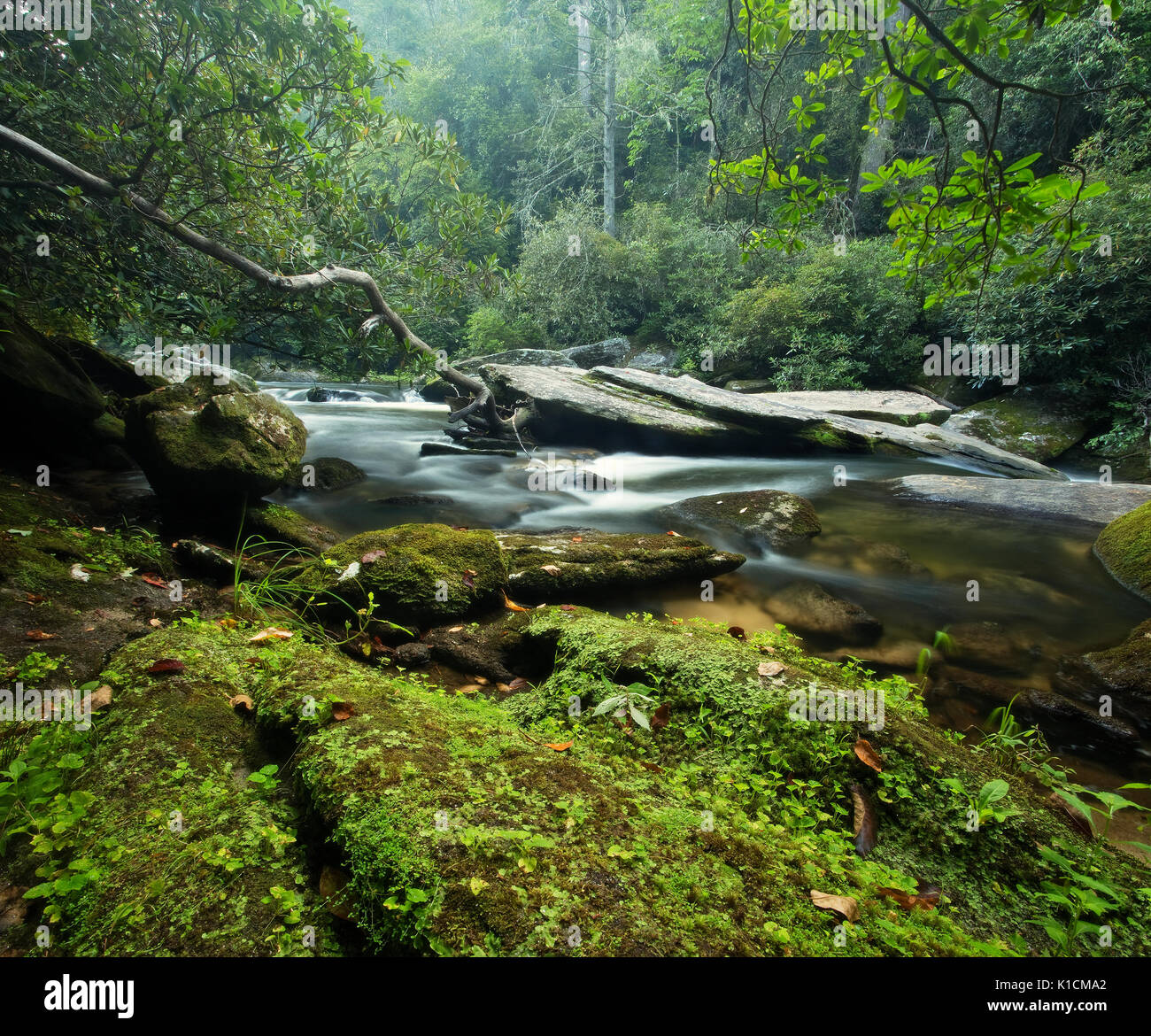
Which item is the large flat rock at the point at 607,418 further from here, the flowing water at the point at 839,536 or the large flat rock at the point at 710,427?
the flowing water at the point at 839,536

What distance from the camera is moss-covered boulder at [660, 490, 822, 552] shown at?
23.3 feet

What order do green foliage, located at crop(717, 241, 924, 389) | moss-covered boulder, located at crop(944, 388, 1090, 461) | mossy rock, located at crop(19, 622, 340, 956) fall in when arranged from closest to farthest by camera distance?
mossy rock, located at crop(19, 622, 340, 956)
moss-covered boulder, located at crop(944, 388, 1090, 461)
green foliage, located at crop(717, 241, 924, 389)

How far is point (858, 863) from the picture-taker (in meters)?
1.94

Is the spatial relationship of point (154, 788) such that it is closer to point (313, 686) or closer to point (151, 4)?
point (313, 686)

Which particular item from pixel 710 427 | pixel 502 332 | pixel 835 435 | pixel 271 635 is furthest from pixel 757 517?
pixel 502 332

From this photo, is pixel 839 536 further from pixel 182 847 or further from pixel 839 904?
pixel 182 847

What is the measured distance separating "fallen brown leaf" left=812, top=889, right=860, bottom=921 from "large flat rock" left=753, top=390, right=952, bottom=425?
12.2 metres

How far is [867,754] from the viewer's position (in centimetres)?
240

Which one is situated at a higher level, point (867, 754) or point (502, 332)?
point (502, 332)

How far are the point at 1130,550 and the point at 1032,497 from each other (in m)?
2.33

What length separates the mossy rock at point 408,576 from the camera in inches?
160

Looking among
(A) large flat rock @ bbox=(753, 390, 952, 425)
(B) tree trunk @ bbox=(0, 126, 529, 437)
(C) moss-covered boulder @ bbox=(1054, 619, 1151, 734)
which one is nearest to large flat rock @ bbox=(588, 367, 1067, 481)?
(A) large flat rock @ bbox=(753, 390, 952, 425)

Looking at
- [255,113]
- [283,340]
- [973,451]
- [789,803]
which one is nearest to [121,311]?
[283,340]

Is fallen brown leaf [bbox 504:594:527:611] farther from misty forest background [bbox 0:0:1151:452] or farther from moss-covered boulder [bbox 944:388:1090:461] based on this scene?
moss-covered boulder [bbox 944:388:1090:461]
